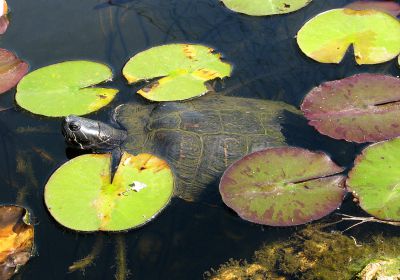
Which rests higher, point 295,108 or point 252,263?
point 295,108

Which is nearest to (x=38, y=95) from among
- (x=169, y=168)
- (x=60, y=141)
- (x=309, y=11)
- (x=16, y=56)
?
(x=60, y=141)

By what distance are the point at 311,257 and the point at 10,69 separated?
370 centimetres

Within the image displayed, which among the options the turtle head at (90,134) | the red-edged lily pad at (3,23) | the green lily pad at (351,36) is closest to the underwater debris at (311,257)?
the turtle head at (90,134)

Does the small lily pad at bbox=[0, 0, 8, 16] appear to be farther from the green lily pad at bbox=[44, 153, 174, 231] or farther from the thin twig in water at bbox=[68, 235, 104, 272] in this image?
the thin twig in water at bbox=[68, 235, 104, 272]

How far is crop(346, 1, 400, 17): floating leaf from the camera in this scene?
5566mm

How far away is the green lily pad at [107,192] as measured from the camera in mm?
3713

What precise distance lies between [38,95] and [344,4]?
3.63m

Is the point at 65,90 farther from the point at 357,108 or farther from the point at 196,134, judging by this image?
the point at 357,108

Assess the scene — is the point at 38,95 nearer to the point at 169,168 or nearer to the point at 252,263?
the point at 169,168

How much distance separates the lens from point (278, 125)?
4.34 meters

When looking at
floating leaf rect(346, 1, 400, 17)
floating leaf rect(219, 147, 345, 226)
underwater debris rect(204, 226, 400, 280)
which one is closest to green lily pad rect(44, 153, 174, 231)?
floating leaf rect(219, 147, 345, 226)

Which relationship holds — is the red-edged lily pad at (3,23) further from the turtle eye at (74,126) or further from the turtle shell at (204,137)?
the turtle shell at (204,137)

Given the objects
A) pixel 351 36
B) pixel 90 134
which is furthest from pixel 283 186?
pixel 351 36

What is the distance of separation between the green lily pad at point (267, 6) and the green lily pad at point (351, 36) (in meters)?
0.42
